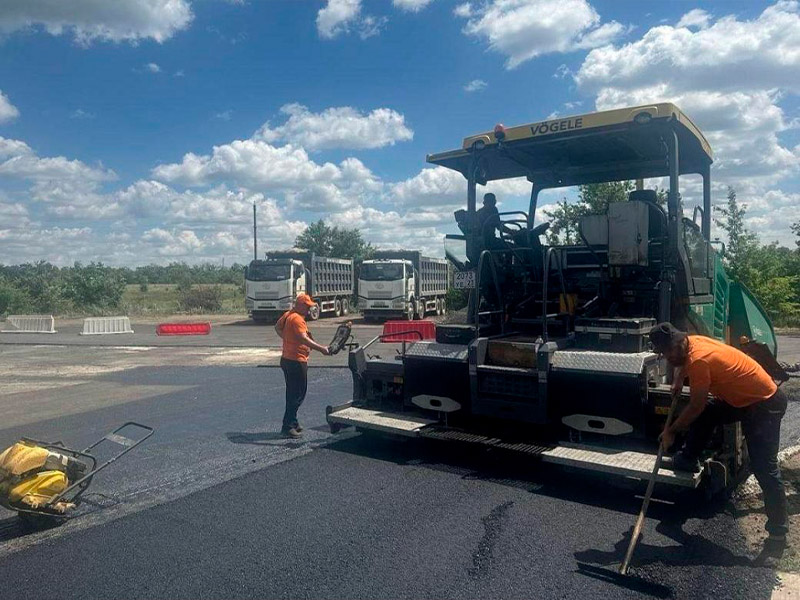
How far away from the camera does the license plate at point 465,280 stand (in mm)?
6285

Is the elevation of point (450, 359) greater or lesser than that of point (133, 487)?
greater

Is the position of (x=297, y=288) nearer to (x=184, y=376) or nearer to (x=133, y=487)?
(x=184, y=376)

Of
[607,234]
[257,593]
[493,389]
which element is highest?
[607,234]

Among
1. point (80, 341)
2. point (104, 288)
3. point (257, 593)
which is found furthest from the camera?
point (104, 288)

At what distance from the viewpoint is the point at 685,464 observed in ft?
15.2

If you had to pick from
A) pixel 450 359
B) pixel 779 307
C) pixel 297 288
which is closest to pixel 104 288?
pixel 297 288

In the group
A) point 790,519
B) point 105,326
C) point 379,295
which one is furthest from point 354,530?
point 379,295

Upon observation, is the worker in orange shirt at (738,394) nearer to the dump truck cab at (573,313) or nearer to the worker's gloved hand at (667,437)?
the worker's gloved hand at (667,437)

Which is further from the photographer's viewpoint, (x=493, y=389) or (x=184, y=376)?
(x=184, y=376)

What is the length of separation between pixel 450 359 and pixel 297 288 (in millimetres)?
21790

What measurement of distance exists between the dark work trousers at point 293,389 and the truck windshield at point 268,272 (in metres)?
19.9

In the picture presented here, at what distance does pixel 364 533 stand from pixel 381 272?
23161mm

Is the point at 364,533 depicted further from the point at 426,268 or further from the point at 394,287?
the point at 426,268

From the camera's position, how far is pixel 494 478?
18.5 ft
